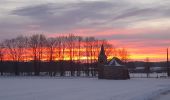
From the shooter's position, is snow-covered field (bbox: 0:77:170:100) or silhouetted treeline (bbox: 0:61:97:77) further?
silhouetted treeline (bbox: 0:61:97:77)

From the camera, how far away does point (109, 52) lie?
504 ft

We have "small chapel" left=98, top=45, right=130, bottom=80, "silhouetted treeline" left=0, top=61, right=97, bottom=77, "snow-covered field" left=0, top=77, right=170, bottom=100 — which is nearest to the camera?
"snow-covered field" left=0, top=77, right=170, bottom=100

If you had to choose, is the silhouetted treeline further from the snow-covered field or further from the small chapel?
the snow-covered field

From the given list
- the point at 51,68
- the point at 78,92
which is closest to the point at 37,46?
the point at 51,68

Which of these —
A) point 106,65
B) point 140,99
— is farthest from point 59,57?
point 140,99

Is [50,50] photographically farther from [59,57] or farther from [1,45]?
[1,45]

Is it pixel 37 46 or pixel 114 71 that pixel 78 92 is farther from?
pixel 37 46

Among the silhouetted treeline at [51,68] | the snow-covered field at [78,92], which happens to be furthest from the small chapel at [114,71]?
the snow-covered field at [78,92]

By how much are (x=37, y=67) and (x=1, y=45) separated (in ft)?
80.0

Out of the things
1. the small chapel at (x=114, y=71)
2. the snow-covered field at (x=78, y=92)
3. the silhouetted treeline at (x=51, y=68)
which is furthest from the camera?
the silhouetted treeline at (x=51, y=68)

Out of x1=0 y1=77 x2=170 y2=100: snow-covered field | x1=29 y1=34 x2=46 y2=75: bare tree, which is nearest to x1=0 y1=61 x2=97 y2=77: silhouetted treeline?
x1=29 y1=34 x2=46 y2=75: bare tree

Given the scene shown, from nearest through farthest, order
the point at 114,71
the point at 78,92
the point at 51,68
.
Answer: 1. the point at 78,92
2. the point at 114,71
3. the point at 51,68

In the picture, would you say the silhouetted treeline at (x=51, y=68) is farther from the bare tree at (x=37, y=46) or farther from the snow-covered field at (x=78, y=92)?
the snow-covered field at (x=78, y=92)

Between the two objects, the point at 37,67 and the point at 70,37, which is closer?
the point at 37,67
